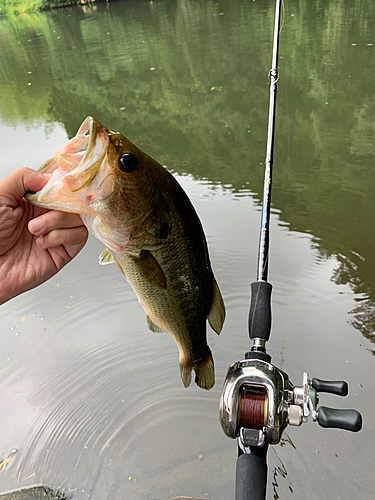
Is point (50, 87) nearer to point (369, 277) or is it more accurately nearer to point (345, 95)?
point (345, 95)

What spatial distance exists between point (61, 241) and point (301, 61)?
341 inches

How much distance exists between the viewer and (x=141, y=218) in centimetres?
130

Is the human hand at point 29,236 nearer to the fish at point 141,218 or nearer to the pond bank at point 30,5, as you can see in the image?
the fish at point 141,218

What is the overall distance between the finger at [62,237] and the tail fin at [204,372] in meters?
0.73

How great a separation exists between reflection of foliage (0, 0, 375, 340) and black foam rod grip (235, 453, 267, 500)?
198 cm

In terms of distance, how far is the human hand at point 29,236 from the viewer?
1.34m

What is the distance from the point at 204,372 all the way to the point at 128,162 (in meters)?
0.97

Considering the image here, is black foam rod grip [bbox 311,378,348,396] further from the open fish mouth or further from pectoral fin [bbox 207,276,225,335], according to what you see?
the open fish mouth

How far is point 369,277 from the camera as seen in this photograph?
3207 millimetres

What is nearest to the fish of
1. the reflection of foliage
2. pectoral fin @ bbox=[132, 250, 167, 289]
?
pectoral fin @ bbox=[132, 250, 167, 289]

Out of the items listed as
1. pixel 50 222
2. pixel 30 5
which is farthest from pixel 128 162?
pixel 30 5

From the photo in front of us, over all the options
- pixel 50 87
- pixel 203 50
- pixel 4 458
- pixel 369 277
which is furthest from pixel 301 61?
pixel 4 458

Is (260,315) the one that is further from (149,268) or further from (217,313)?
(149,268)

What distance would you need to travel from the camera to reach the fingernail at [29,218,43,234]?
4.47 ft
